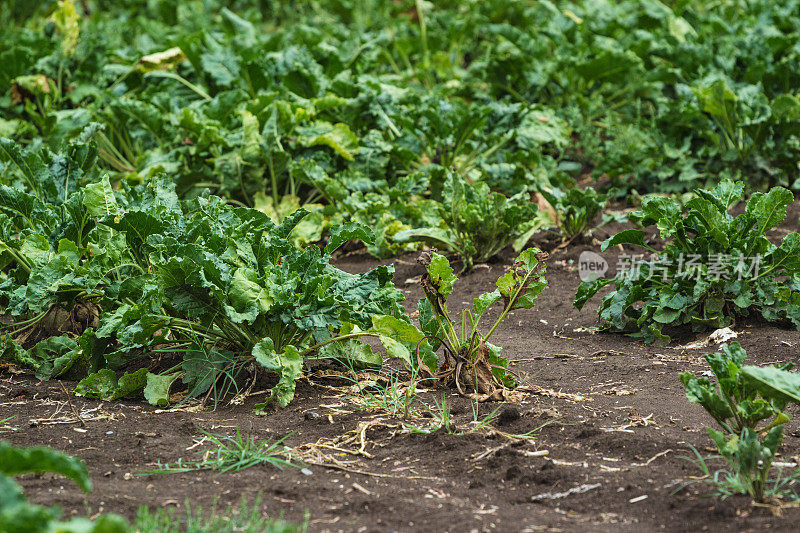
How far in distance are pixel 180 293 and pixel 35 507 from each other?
157cm

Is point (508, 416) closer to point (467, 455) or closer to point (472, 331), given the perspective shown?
point (467, 455)

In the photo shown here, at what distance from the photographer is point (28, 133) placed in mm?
6980

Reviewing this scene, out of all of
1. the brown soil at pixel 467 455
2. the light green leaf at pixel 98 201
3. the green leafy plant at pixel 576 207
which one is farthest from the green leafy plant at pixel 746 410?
the green leafy plant at pixel 576 207

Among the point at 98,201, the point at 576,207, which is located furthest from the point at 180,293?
the point at 576,207

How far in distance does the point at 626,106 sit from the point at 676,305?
157 inches

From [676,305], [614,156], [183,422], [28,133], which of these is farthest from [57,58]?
[676,305]

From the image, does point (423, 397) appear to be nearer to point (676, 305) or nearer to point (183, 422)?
point (183, 422)

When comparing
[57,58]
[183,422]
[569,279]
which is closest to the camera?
[183,422]

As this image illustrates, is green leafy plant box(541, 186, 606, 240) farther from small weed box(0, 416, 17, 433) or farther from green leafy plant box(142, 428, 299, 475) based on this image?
small weed box(0, 416, 17, 433)

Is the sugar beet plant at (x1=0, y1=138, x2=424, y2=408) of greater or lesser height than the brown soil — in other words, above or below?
above

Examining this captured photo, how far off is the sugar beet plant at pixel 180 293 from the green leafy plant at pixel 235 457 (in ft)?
1.12

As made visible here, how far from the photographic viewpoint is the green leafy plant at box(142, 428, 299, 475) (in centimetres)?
259

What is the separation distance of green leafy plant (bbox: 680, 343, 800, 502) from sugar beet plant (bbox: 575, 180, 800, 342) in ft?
4.05

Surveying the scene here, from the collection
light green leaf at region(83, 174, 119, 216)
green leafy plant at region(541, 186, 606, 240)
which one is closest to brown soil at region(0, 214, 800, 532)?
light green leaf at region(83, 174, 119, 216)
